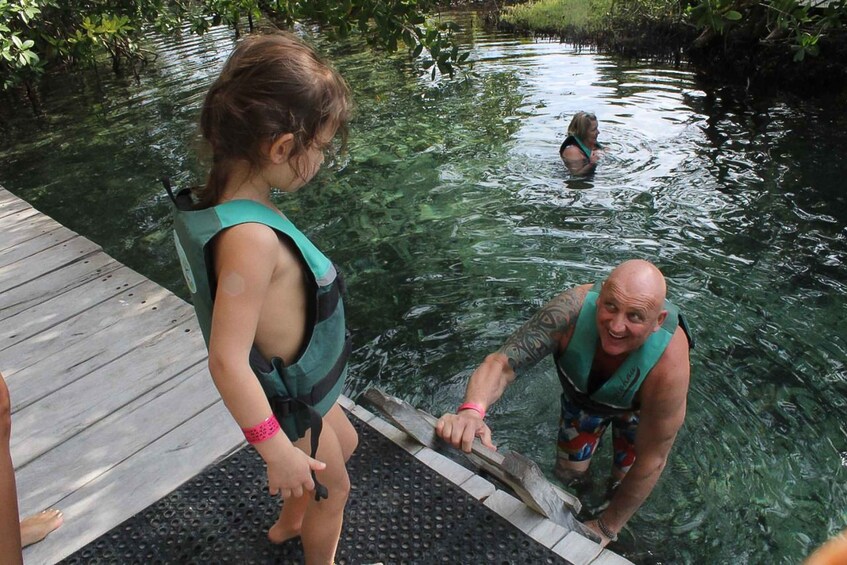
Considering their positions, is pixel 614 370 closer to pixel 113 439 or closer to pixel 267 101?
pixel 267 101

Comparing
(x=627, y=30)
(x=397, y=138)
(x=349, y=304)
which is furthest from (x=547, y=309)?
(x=627, y=30)

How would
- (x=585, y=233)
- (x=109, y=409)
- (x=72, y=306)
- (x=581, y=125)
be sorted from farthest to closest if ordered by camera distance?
(x=581, y=125)
(x=585, y=233)
(x=72, y=306)
(x=109, y=409)

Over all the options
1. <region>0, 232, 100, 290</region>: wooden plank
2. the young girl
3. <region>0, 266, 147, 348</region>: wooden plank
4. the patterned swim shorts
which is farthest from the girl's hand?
<region>0, 232, 100, 290</region>: wooden plank

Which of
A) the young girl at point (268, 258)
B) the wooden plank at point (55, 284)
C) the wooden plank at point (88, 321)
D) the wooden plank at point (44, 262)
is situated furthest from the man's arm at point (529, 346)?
the wooden plank at point (44, 262)

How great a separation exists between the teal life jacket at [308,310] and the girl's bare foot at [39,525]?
1.23m

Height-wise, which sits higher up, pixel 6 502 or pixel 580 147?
pixel 6 502

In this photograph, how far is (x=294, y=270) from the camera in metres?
1.64

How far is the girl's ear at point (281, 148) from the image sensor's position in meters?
1.55

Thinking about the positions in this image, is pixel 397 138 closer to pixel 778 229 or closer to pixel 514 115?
pixel 514 115

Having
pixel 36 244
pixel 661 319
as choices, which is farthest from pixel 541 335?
pixel 36 244

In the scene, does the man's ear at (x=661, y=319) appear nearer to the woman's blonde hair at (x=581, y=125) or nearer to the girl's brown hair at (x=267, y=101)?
the girl's brown hair at (x=267, y=101)

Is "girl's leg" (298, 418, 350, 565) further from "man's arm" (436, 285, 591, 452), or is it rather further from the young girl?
"man's arm" (436, 285, 591, 452)

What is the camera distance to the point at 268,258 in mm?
1521

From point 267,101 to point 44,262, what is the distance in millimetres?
3712
